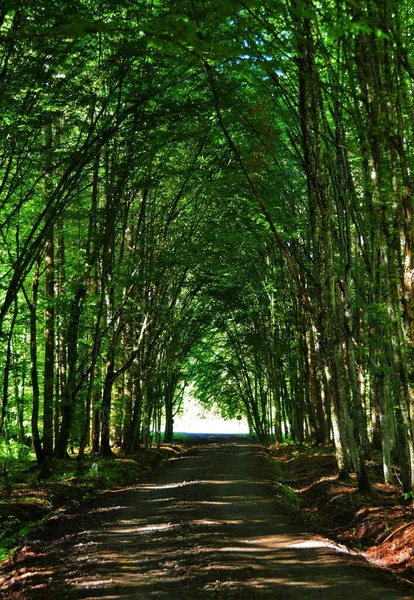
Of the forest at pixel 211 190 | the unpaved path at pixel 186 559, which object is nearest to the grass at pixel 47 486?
the unpaved path at pixel 186 559

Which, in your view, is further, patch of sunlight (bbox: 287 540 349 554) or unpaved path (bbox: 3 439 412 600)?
patch of sunlight (bbox: 287 540 349 554)

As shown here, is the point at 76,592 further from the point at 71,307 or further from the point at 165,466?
the point at 165,466

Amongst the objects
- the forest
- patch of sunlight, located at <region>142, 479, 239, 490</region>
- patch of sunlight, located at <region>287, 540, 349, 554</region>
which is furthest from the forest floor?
patch of sunlight, located at <region>142, 479, 239, 490</region>

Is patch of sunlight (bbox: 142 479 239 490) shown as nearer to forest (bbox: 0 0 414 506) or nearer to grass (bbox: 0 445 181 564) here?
grass (bbox: 0 445 181 564)

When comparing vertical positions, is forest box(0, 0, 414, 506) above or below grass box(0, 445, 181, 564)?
above

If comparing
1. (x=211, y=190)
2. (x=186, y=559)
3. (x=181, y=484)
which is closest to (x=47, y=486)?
(x=181, y=484)

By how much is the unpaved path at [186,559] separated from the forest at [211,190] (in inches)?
73.8

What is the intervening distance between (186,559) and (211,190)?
13.1 m

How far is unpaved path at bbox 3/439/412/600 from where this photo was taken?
5.20 meters

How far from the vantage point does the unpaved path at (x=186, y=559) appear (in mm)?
5199

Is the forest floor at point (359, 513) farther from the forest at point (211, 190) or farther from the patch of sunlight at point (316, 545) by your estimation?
the forest at point (211, 190)

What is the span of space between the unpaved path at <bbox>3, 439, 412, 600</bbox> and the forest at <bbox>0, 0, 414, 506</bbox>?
188cm

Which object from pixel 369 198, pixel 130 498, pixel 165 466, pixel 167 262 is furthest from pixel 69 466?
pixel 369 198

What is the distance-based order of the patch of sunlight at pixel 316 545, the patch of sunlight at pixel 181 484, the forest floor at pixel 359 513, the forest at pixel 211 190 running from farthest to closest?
1. the patch of sunlight at pixel 181 484
2. the forest at pixel 211 190
3. the patch of sunlight at pixel 316 545
4. the forest floor at pixel 359 513
